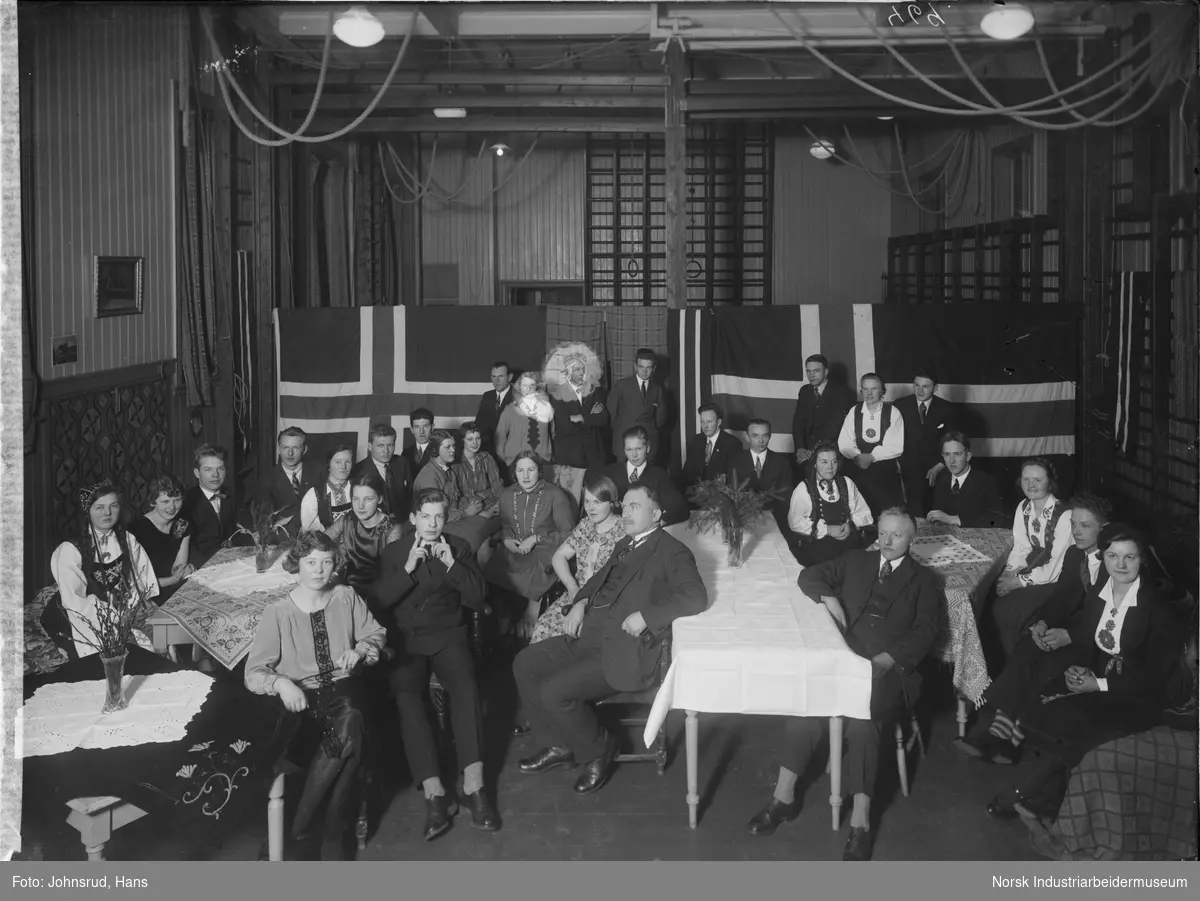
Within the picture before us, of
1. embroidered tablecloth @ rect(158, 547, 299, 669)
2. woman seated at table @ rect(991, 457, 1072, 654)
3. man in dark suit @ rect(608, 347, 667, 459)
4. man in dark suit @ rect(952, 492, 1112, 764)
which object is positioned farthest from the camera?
man in dark suit @ rect(608, 347, 667, 459)

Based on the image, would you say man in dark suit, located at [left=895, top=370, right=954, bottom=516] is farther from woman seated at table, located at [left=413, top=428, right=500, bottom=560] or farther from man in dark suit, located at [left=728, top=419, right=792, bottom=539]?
woman seated at table, located at [left=413, top=428, right=500, bottom=560]

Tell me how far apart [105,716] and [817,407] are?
16.0ft

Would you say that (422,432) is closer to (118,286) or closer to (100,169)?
(118,286)

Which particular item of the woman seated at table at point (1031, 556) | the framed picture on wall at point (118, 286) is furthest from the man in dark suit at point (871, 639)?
the framed picture on wall at point (118, 286)

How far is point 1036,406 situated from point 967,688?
376 centimetres

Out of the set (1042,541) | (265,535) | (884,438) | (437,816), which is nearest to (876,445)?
(884,438)

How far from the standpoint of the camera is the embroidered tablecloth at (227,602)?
420 cm

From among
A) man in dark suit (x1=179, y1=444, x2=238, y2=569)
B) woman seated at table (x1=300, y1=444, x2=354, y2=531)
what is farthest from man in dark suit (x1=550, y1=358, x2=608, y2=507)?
man in dark suit (x1=179, y1=444, x2=238, y2=569)

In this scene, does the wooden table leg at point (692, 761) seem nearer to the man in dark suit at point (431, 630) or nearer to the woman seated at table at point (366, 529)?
the man in dark suit at point (431, 630)

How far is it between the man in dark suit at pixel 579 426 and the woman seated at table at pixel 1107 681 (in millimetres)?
3433

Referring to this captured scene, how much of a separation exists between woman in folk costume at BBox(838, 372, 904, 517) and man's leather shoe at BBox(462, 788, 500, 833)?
351 centimetres

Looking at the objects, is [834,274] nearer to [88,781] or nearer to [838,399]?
[838,399]

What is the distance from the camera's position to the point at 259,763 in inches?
136

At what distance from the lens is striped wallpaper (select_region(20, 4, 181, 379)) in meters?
5.58
